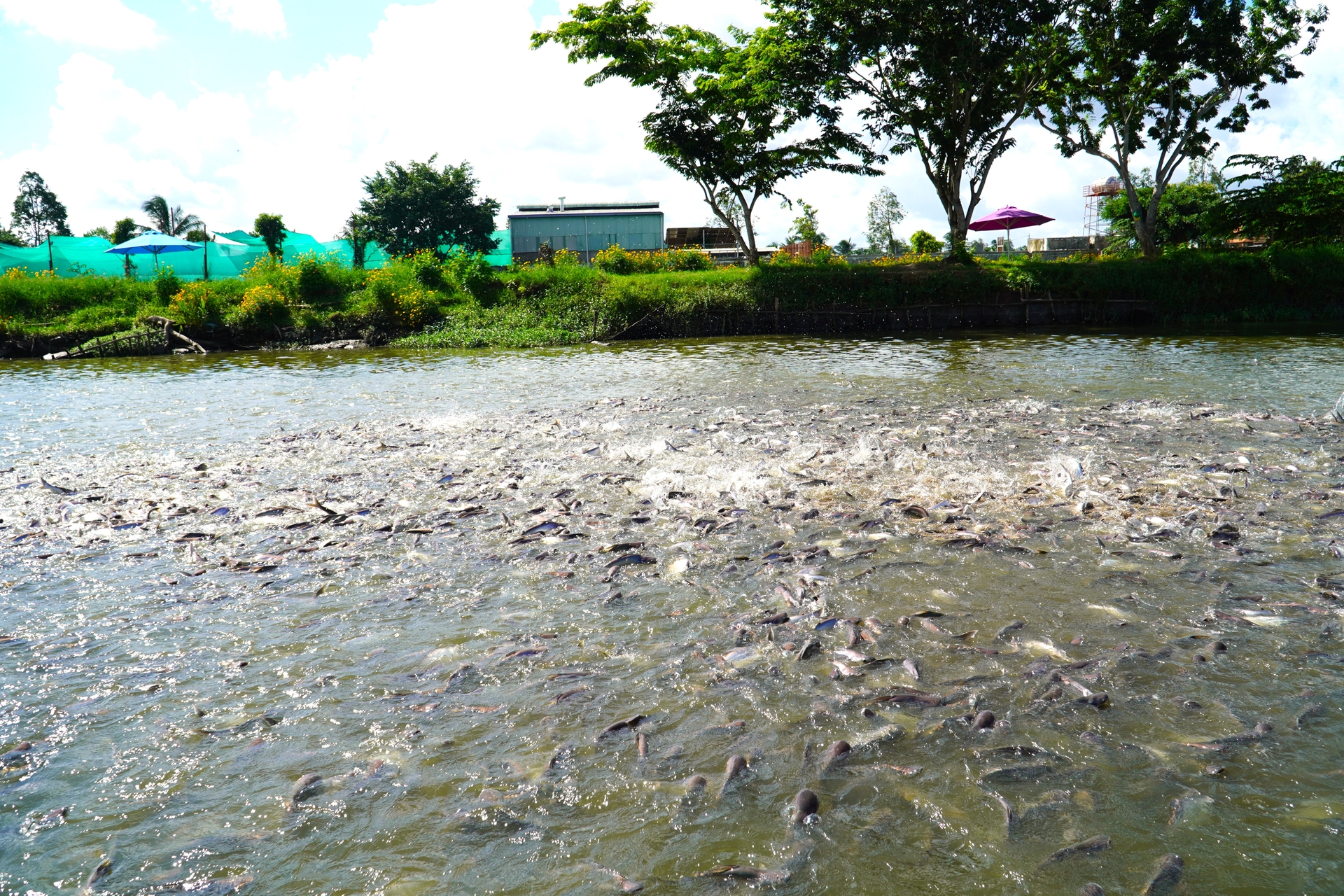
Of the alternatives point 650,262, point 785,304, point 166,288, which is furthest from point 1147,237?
point 166,288

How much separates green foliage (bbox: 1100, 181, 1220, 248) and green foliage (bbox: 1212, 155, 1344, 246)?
2300 millimetres

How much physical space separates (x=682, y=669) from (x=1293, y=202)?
36.7m

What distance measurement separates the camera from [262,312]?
2889 centimetres

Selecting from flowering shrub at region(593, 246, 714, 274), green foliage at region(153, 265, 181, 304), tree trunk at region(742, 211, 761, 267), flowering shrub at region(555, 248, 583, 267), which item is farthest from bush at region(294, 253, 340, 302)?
tree trunk at region(742, 211, 761, 267)

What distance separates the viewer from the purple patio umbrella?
34.9 metres

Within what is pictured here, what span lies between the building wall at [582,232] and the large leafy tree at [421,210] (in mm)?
3537

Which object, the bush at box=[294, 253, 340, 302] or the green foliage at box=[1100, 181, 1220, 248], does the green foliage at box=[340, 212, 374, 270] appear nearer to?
the bush at box=[294, 253, 340, 302]

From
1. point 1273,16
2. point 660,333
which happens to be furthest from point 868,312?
point 1273,16

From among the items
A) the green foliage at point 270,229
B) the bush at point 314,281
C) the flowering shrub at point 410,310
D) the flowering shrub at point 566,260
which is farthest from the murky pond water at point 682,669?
the green foliage at point 270,229

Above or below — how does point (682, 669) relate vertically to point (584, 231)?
below

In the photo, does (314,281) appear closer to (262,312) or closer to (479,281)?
(262,312)

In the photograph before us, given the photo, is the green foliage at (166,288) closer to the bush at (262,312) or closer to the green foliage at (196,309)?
the green foliage at (196,309)

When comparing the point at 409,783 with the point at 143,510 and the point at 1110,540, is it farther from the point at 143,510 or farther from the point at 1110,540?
the point at 143,510

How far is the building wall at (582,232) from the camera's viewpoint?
201 feet
